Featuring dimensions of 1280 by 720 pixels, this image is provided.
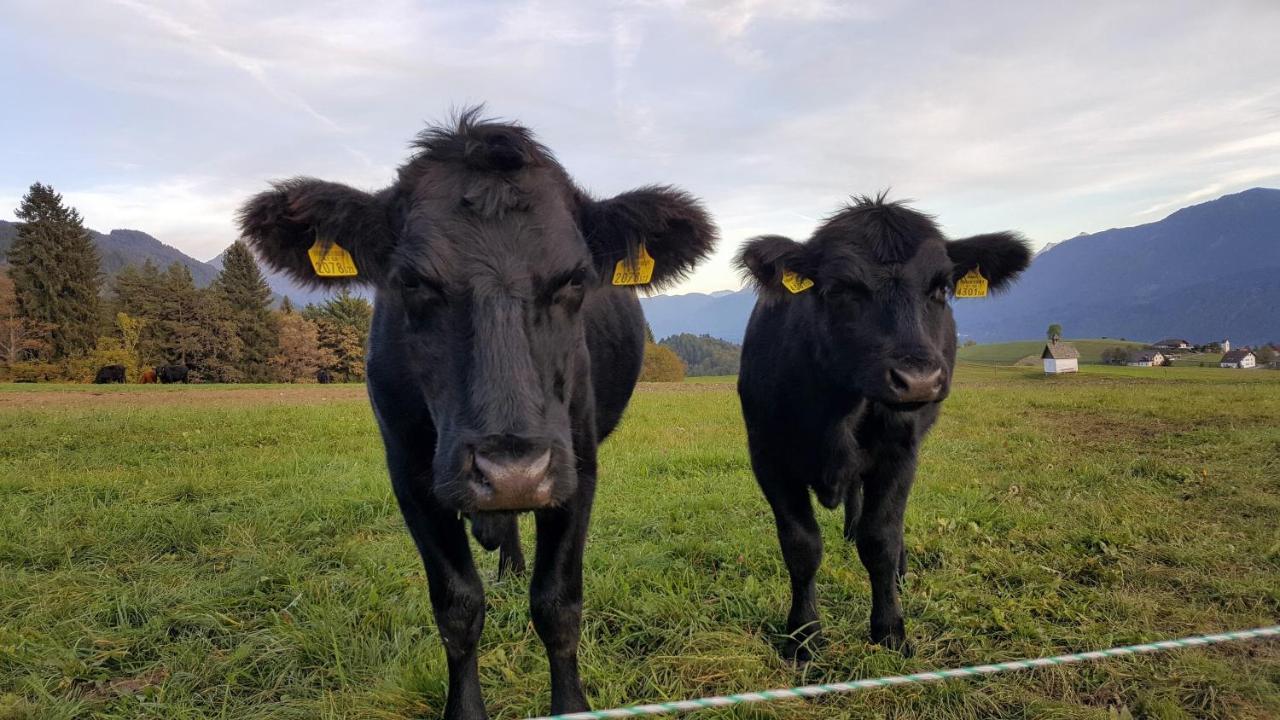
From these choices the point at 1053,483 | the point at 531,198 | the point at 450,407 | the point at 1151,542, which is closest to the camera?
the point at 450,407

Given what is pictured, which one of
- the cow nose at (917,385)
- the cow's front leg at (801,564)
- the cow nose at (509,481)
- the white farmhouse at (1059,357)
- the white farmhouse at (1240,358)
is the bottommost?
the white farmhouse at (1240,358)

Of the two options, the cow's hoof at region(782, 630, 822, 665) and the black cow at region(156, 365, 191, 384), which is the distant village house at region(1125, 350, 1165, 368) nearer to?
the cow's hoof at region(782, 630, 822, 665)

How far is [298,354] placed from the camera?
160ft

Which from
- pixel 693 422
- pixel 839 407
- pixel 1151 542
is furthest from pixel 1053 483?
pixel 693 422

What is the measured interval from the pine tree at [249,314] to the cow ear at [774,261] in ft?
161

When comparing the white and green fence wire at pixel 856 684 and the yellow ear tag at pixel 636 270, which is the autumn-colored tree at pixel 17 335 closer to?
the yellow ear tag at pixel 636 270

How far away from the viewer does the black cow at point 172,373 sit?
144 ft

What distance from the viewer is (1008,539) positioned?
16.3 ft

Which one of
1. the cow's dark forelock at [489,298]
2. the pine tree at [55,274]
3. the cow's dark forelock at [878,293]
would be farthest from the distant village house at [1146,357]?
the pine tree at [55,274]

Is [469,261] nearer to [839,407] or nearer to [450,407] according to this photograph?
[450,407]

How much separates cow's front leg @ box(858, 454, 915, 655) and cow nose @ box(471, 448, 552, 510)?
93.2 inches

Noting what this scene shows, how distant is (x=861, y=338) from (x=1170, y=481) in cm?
570

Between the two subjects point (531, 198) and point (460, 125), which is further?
point (460, 125)

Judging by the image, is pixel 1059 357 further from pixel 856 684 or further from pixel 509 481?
pixel 509 481
